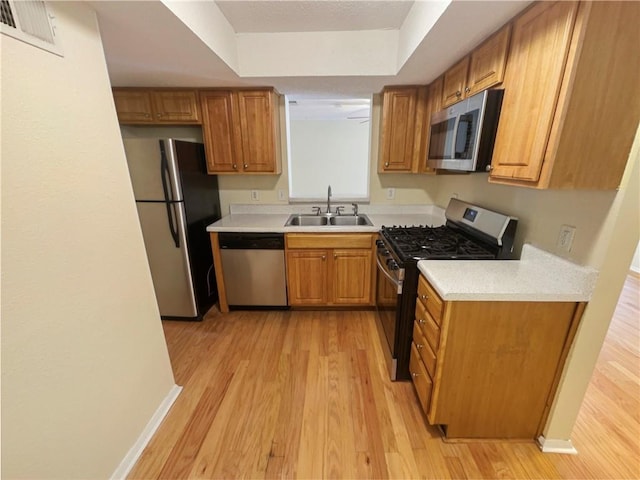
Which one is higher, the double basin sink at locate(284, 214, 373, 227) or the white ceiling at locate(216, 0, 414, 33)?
the white ceiling at locate(216, 0, 414, 33)

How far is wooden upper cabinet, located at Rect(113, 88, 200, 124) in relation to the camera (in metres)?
2.43

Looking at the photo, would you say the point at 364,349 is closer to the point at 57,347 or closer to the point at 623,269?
the point at 623,269

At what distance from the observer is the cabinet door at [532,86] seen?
1.03 meters

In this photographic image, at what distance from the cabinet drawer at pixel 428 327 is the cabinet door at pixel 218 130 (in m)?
2.09

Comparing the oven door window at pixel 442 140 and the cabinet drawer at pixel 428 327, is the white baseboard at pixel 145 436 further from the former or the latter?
the oven door window at pixel 442 140

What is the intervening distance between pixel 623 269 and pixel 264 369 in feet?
6.91

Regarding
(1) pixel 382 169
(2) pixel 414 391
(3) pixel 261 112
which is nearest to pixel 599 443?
(2) pixel 414 391

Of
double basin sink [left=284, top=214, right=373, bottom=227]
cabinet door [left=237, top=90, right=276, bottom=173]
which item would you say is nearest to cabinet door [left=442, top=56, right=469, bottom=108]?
double basin sink [left=284, top=214, right=373, bottom=227]

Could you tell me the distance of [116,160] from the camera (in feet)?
4.33

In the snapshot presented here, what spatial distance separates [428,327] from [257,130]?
7.23 ft

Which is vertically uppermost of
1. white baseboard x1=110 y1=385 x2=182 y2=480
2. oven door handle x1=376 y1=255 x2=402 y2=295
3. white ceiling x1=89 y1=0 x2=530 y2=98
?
white ceiling x1=89 y1=0 x2=530 y2=98

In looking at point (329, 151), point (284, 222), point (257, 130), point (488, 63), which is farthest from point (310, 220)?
point (329, 151)

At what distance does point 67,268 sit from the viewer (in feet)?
3.52

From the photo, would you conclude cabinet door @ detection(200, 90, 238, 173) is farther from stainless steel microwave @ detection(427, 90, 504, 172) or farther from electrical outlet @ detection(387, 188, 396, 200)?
stainless steel microwave @ detection(427, 90, 504, 172)
